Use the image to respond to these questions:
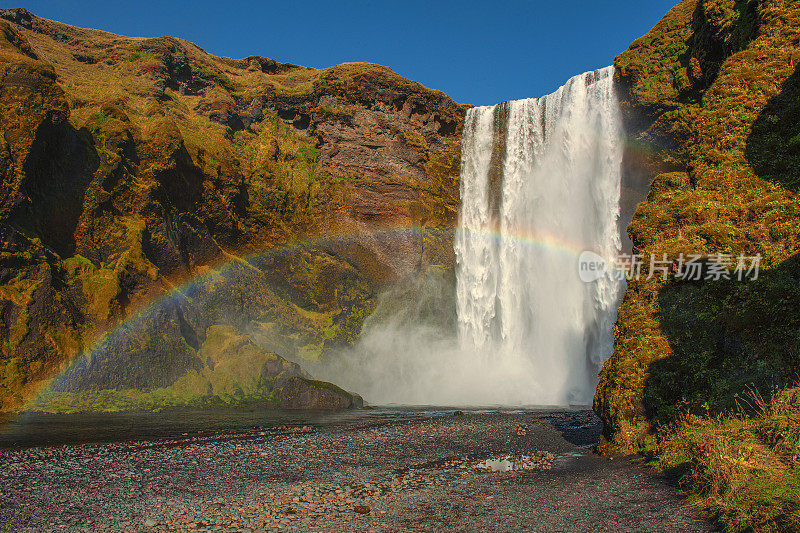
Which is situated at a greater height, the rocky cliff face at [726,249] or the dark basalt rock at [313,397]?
the rocky cliff face at [726,249]

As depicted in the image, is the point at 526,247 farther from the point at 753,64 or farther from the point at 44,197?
the point at 44,197

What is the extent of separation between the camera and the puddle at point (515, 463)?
11086 millimetres

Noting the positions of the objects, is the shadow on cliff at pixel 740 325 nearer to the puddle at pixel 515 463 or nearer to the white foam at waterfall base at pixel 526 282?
the puddle at pixel 515 463

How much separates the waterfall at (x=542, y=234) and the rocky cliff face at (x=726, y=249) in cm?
2107

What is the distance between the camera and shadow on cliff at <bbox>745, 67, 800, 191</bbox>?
11.4 m

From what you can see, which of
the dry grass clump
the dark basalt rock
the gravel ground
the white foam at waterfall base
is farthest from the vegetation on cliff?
the white foam at waterfall base

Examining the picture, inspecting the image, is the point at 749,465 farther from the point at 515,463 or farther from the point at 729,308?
the point at 515,463

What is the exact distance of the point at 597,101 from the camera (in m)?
35.9

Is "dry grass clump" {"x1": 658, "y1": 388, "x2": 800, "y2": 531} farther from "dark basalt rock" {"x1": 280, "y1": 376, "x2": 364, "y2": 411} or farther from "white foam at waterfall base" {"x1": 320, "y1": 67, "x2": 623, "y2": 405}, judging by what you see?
"white foam at waterfall base" {"x1": 320, "y1": 67, "x2": 623, "y2": 405}

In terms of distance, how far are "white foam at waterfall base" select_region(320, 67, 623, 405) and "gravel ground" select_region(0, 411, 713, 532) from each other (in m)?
21.5

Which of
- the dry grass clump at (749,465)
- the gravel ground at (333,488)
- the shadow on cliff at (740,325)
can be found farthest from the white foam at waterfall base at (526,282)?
the dry grass clump at (749,465)

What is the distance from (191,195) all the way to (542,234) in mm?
28617

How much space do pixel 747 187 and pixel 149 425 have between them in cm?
2200

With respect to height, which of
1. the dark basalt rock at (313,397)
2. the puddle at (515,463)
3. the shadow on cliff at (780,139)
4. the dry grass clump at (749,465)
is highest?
the shadow on cliff at (780,139)
